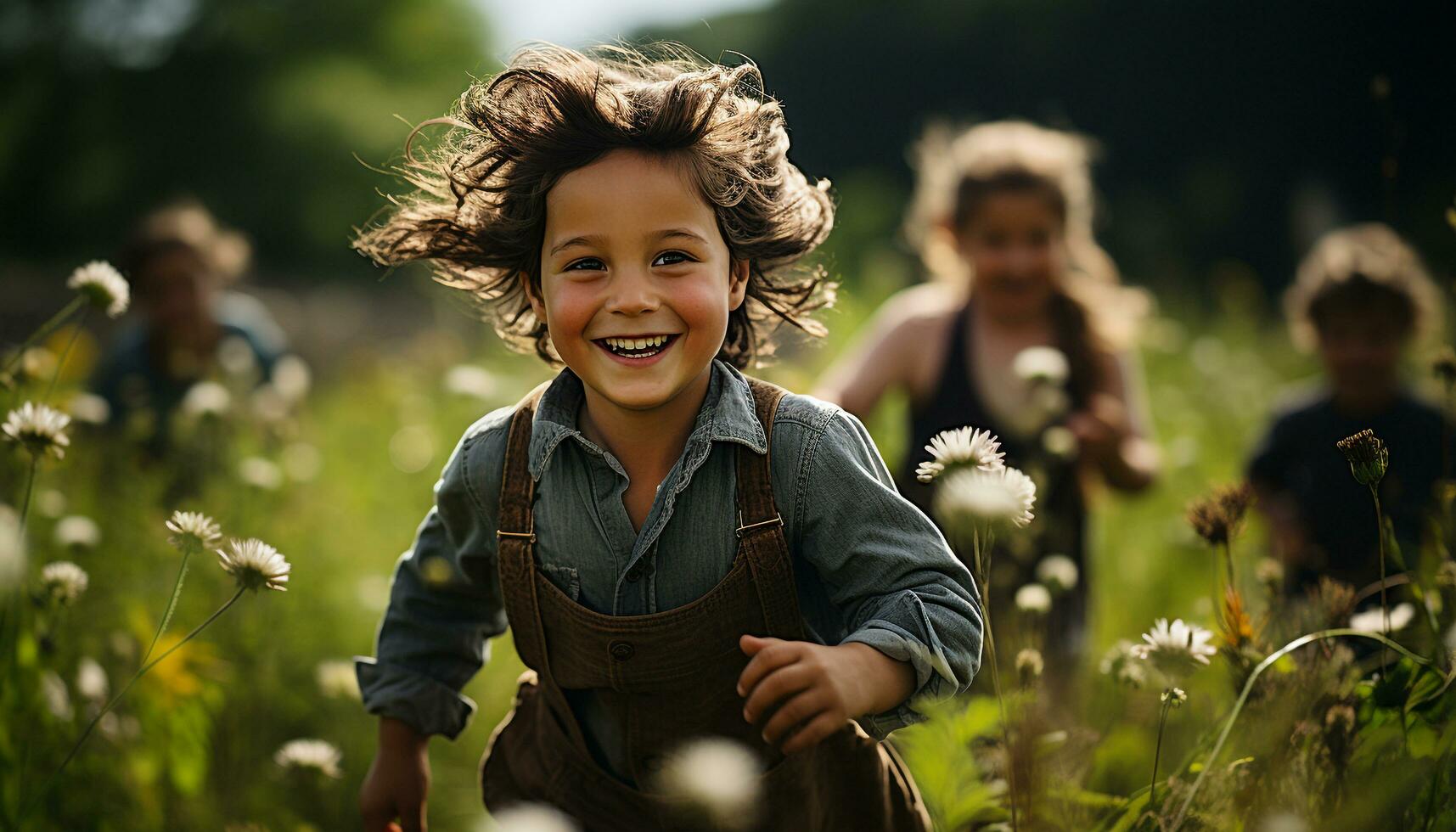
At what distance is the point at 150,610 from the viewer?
247 cm

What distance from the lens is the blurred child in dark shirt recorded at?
2824 millimetres

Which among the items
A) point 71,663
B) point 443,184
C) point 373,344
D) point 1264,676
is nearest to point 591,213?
point 443,184

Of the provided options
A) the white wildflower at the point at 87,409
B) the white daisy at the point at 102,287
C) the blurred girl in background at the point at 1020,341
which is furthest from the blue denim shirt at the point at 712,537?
the white wildflower at the point at 87,409

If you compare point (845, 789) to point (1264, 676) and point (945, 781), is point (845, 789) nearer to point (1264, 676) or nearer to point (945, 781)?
point (945, 781)

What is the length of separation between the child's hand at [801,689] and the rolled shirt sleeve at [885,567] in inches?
3.1

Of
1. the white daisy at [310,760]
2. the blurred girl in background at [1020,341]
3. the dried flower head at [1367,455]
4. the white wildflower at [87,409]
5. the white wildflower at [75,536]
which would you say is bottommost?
the white daisy at [310,760]

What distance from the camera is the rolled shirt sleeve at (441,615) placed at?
146cm

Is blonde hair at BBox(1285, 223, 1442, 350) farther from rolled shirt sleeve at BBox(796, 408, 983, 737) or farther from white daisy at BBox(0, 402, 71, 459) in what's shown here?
white daisy at BBox(0, 402, 71, 459)

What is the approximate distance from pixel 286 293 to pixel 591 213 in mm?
10771

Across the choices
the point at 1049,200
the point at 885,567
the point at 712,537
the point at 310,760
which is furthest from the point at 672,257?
the point at 1049,200

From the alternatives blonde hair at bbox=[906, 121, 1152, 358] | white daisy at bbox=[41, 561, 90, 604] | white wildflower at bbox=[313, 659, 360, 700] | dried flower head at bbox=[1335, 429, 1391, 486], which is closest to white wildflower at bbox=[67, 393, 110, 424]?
white wildflower at bbox=[313, 659, 360, 700]

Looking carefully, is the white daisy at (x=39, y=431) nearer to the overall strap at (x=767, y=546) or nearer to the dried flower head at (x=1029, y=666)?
the overall strap at (x=767, y=546)

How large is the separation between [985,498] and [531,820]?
21.6 inches

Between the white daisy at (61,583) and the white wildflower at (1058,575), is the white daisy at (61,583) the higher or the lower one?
the lower one
